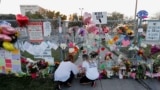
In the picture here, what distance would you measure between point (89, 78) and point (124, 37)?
1832mm

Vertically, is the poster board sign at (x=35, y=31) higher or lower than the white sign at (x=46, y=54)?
higher

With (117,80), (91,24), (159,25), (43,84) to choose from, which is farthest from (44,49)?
(159,25)

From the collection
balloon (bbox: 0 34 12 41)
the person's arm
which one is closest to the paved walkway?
the person's arm

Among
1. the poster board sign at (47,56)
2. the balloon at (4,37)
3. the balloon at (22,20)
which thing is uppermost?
the balloon at (22,20)

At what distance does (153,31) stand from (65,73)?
3.08 m

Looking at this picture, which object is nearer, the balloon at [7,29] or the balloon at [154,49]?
the balloon at [7,29]

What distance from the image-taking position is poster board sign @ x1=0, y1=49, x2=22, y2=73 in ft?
22.0

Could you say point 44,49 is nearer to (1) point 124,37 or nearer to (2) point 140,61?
(1) point 124,37

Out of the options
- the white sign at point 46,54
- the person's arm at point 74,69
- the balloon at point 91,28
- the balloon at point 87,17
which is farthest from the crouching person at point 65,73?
the balloon at point 87,17

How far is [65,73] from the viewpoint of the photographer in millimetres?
6137

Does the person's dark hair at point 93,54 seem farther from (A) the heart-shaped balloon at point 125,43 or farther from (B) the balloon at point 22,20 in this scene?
(B) the balloon at point 22,20

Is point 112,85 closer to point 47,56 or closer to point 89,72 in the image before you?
point 89,72

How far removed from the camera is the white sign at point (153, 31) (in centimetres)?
663

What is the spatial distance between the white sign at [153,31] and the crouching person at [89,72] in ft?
6.54
